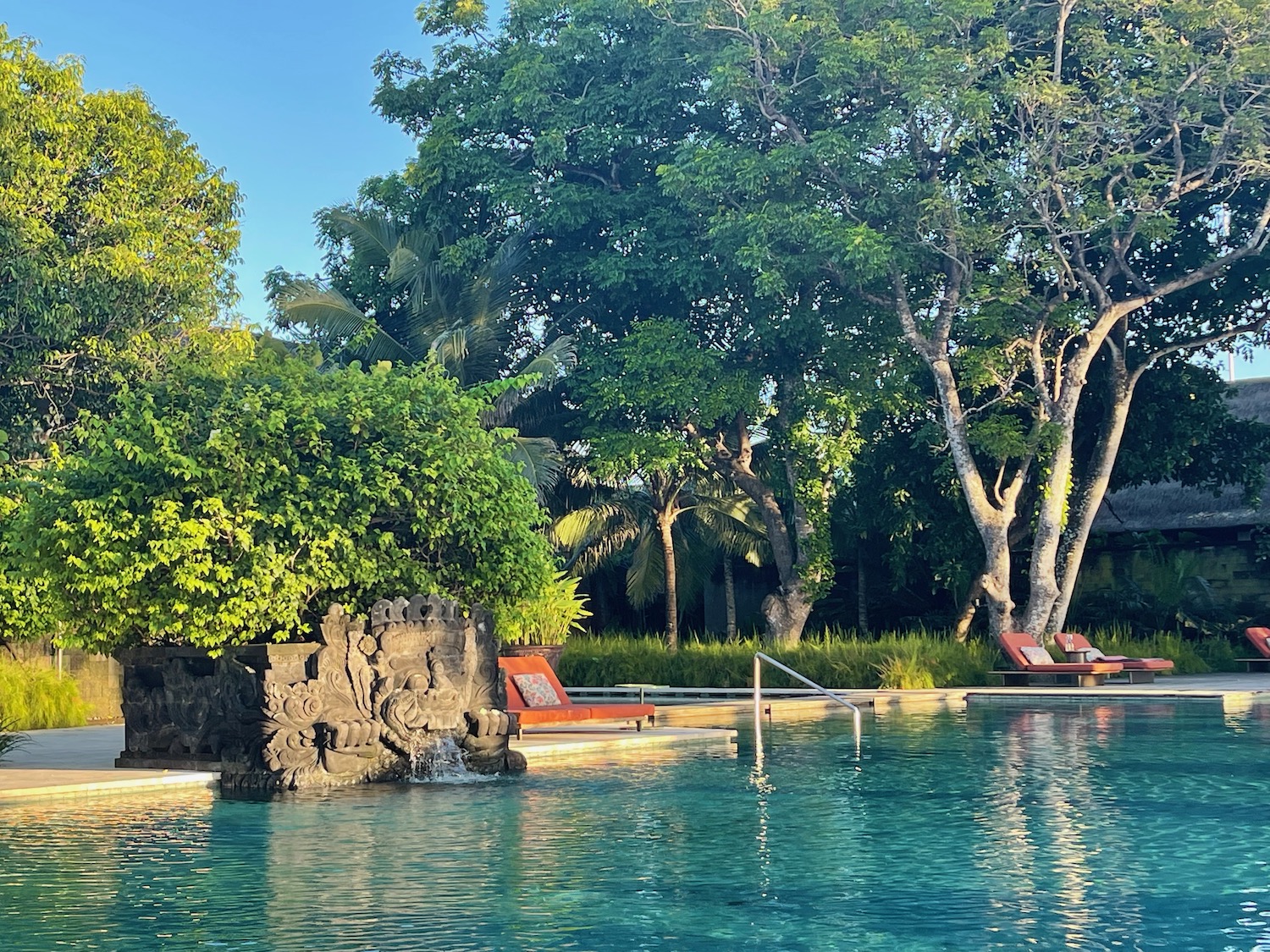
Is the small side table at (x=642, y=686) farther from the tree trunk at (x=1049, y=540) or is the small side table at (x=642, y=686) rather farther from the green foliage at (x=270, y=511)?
the green foliage at (x=270, y=511)

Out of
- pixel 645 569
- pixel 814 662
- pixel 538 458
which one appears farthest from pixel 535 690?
pixel 645 569

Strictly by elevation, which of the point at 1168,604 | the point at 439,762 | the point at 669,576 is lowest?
the point at 439,762

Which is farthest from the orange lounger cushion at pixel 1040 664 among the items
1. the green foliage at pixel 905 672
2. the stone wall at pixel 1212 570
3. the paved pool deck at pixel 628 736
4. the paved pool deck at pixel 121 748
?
the paved pool deck at pixel 121 748

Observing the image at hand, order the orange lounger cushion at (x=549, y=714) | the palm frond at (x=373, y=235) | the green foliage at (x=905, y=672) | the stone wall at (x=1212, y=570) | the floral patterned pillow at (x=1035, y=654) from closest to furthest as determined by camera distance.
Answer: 1. the orange lounger cushion at (x=549, y=714)
2. the green foliage at (x=905, y=672)
3. the floral patterned pillow at (x=1035, y=654)
4. the stone wall at (x=1212, y=570)
5. the palm frond at (x=373, y=235)

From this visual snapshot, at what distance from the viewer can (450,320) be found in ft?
107

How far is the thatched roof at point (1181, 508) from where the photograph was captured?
113ft

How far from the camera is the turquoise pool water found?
748 centimetres

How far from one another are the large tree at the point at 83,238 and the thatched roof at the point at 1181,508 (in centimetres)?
2133

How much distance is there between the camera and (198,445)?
47.1 feet

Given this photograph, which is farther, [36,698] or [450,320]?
[450,320]

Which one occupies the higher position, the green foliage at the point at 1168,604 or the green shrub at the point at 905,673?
the green foliage at the point at 1168,604

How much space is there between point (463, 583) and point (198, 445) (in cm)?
311

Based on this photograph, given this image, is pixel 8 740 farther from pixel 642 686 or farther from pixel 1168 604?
pixel 1168 604

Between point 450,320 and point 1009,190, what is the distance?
38.6ft
